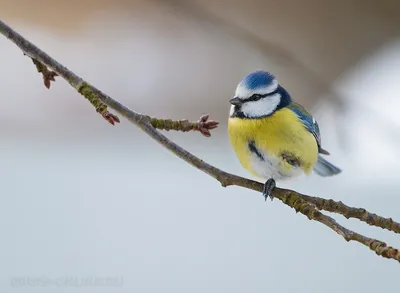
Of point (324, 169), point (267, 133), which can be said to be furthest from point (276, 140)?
point (324, 169)

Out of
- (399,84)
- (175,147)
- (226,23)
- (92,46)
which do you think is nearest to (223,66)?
(92,46)

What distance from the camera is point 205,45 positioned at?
6.41 feet

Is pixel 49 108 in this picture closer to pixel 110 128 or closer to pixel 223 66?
pixel 110 128

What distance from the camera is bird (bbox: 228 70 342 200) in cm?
66

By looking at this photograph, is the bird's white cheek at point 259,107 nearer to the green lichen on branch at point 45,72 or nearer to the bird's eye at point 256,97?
the bird's eye at point 256,97

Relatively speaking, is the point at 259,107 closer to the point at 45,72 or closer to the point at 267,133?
the point at 267,133

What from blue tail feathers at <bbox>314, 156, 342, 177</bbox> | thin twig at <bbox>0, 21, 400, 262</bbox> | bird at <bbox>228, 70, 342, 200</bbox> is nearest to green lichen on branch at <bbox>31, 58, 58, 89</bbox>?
thin twig at <bbox>0, 21, 400, 262</bbox>

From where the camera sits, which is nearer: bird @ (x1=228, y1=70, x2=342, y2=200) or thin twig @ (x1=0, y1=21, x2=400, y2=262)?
thin twig @ (x1=0, y1=21, x2=400, y2=262)

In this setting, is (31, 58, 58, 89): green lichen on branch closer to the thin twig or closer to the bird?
the thin twig

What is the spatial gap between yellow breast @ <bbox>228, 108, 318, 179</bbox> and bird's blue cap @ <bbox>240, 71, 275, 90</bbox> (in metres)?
0.04

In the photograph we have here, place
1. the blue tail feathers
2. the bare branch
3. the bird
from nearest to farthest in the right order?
the bare branch, the bird, the blue tail feathers

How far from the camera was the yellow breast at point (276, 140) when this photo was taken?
66 cm

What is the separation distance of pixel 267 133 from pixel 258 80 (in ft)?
0.21

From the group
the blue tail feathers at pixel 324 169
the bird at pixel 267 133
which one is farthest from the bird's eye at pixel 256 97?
the blue tail feathers at pixel 324 169
